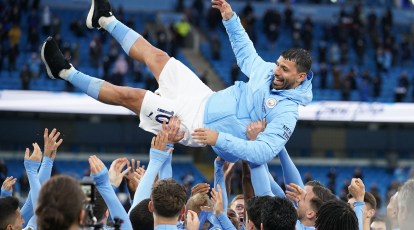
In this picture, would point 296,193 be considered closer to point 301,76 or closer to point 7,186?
point 301,76

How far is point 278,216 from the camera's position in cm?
598

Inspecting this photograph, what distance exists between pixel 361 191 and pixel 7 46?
20.8 meters

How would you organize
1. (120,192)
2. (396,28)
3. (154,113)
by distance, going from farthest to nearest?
(396,28)
(120,192)
(154,113)

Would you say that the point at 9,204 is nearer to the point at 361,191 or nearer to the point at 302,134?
the point at 361,191

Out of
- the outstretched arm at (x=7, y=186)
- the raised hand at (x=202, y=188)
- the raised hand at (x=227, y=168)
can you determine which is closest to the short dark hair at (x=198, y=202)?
the raised hand at (x=202, y=188)

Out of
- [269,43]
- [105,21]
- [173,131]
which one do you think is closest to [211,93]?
[173,131]

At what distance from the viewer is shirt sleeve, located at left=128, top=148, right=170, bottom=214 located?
22.3 feet

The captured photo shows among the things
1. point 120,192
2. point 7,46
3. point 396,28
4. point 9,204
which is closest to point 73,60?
point 7,46

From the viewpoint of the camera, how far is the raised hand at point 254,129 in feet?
26.1

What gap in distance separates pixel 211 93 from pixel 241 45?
1.70 feet

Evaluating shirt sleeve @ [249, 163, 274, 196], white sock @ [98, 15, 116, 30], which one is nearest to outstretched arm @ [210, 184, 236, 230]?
shirt sleeve @ [249, 163, 274, 196]

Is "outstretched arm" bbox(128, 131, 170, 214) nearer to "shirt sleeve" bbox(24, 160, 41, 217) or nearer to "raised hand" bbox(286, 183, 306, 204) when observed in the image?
"shirt sleeve" bbox(24, 160, 41, 217)

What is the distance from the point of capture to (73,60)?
26.1 m

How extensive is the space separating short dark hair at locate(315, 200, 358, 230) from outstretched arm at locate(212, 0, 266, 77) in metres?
2.70
